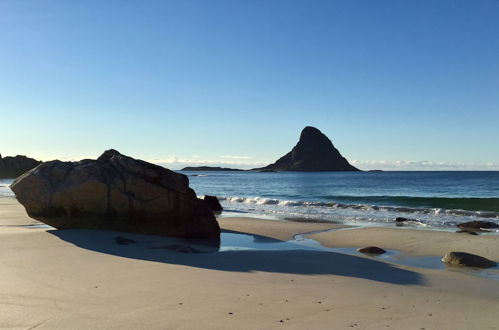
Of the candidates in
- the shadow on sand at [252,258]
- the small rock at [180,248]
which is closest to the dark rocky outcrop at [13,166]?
the shadow on sand at [252,258]

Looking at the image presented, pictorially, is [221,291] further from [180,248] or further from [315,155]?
[315,155]

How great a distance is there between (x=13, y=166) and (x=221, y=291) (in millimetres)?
114114

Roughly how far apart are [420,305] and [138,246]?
7.02 m

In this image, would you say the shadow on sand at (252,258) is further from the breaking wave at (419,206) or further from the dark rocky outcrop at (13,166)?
the dark rocky outcrop at (13,166)

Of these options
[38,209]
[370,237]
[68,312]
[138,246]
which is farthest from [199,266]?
[370,237]

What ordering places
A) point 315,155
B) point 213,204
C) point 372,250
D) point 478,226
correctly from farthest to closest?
1. point 315,155
2. point 213,204
3. point 478,226
4. point 372,250

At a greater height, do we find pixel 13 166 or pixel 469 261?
pixel 13 166

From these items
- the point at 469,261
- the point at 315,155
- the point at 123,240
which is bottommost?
the point at 469,261

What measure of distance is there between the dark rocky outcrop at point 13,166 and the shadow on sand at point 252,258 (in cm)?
10404

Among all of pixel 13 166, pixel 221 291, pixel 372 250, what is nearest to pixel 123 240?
pixel 221 291

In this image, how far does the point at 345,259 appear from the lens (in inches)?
409

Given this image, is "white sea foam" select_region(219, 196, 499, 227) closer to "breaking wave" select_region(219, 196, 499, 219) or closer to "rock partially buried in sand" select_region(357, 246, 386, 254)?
"breaking wave" select_region(219, 196, 499, 219)

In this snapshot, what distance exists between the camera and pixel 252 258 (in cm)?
1011

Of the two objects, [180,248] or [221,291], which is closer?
[221,291]
